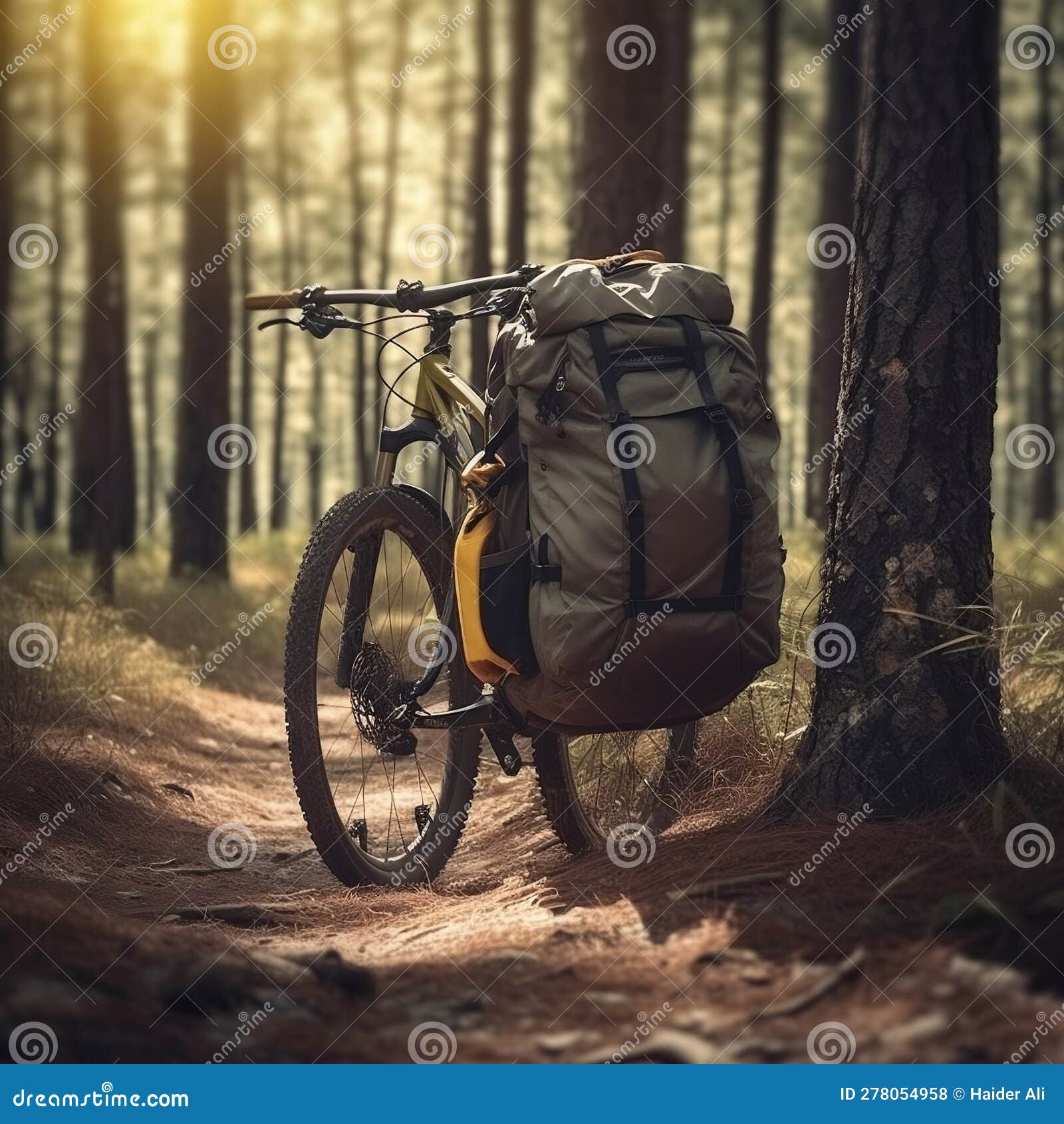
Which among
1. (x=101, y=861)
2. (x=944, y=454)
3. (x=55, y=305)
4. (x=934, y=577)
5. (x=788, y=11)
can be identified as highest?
(x=788, y=11)

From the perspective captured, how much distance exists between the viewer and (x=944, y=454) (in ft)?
11.0

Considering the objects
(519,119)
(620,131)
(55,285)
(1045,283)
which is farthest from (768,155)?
(55,285)

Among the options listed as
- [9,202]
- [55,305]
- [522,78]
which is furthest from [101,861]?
[55,305]

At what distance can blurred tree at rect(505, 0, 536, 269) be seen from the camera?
1161cm

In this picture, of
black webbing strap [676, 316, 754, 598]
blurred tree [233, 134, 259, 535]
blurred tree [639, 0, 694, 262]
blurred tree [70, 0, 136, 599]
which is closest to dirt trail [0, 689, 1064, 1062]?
black webbing strap [676, 316, 754, 598]

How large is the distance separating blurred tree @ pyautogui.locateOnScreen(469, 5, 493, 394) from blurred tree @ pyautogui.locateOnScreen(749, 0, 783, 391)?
2.97 m

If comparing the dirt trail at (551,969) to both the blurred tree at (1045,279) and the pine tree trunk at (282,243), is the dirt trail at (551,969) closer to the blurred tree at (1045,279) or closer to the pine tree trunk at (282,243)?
the blurred tree at (1045,279)

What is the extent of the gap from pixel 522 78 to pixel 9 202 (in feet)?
18.9

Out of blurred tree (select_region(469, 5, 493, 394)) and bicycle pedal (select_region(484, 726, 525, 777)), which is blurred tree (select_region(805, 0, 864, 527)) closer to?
blurred tree (select_region(469, 5, 493, 394))

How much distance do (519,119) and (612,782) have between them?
30.4 feet

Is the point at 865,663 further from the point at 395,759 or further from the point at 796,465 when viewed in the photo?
the point at 796,465

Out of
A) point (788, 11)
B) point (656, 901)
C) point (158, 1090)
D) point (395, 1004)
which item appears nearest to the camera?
point (158, 1090)

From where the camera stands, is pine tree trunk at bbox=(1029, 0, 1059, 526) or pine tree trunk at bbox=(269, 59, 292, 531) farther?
pine tree trunk at bbox=(269, 59, 292, 531)

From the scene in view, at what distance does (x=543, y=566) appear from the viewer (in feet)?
10.3
